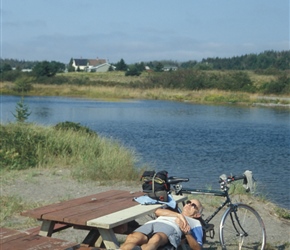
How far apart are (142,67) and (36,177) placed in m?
96.9

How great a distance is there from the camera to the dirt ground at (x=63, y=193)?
7.79 m

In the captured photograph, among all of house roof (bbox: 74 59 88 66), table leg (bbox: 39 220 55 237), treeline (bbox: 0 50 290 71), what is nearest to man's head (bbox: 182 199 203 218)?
table leg (bbox: 39 220 55 237)

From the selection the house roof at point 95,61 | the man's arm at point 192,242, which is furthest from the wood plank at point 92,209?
the house roof at point 95,61

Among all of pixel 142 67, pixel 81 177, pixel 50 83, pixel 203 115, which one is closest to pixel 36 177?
pixel 81 177

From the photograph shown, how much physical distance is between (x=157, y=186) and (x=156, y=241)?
860mm

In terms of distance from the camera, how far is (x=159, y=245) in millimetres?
5082

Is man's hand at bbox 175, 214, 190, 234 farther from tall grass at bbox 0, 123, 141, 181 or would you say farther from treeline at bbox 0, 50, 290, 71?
treeline at bbox 0, 50, 290, 71

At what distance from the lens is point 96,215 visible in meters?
5.25

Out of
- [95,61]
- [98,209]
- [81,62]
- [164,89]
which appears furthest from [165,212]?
[81,62]

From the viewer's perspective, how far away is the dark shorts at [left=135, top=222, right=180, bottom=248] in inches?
205

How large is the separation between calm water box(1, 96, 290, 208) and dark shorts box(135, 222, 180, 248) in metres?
6.95

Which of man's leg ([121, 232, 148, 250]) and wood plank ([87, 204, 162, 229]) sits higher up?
wood plank ([87, 204, 162, 229])

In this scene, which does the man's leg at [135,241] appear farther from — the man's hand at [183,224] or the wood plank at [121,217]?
the man's hand at [183,224]

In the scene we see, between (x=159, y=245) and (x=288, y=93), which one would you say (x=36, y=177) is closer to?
(x=159, y=245)
